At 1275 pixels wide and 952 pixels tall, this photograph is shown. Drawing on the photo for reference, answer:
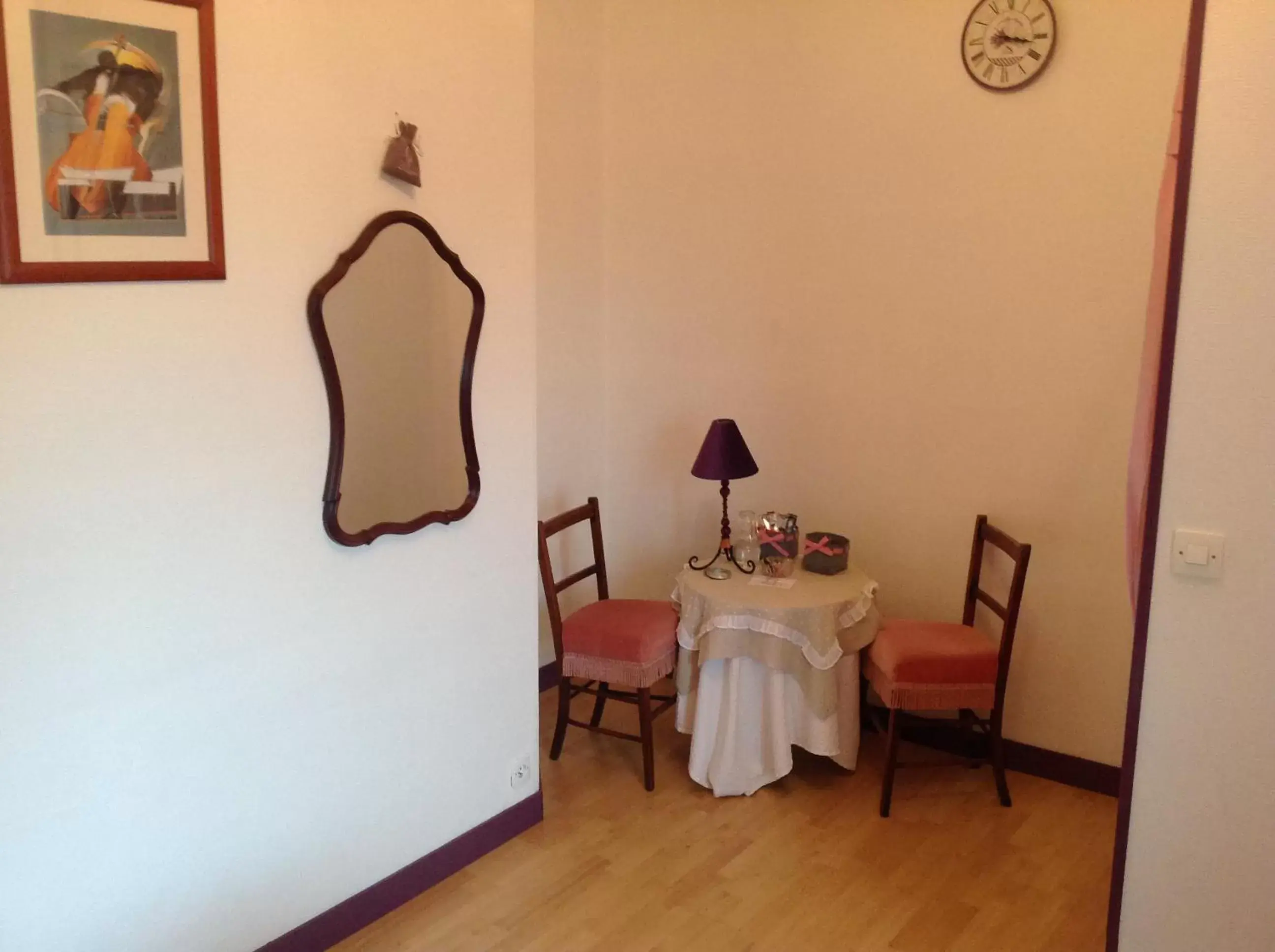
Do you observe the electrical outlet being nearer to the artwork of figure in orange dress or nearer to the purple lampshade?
the purple lampshade

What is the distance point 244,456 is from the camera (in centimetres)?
224

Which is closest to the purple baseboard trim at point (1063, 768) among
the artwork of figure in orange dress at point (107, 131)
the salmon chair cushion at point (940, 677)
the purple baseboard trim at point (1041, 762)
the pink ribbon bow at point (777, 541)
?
the purple baseboard trim at point (1041, 762)

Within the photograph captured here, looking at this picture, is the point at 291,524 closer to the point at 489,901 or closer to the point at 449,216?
the point at 449,216

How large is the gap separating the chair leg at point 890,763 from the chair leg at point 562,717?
101cm

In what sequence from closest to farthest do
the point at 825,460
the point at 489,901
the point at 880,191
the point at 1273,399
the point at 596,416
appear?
1. the point at 1273,399
2. the point at 489,901
3. the point at 880,191
4. the point at 825,460
5. the point at 596,416

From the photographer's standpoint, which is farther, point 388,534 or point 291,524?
point 388,534

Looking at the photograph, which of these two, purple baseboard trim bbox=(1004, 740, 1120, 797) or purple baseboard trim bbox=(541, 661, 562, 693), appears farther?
purple baseboard trim bbox=(541, 661, 562, 693)

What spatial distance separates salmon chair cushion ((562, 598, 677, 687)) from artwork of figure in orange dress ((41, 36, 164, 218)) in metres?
1.90

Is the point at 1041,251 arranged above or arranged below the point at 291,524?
above

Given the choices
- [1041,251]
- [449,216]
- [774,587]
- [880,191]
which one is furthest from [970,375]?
[449,216]

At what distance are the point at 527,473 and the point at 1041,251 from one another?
5.49ft

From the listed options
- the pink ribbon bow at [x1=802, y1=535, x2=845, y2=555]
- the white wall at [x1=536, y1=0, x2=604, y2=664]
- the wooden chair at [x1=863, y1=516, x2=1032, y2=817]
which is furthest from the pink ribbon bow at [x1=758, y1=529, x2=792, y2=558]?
the white wall at [x1=536, y1=0, x2=604, y2=664]

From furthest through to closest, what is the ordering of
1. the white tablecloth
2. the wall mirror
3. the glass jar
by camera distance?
1. the glass jar
2. the white tablecloth
3. the wall mirror

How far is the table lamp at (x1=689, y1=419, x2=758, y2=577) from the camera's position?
351 centimetres
